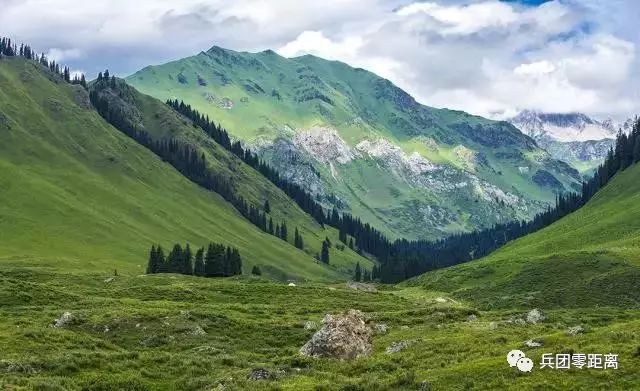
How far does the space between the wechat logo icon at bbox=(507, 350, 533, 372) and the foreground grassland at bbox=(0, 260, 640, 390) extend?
35cm

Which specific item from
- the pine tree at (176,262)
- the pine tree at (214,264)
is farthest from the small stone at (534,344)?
the pine tree at (176,262)

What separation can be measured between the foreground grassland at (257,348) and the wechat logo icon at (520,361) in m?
0.35

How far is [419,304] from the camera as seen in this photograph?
290ft

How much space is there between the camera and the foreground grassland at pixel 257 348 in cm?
3253

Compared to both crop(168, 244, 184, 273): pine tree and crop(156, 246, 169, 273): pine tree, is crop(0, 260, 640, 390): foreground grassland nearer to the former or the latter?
crop(156, 246, 169, 273): pine tree

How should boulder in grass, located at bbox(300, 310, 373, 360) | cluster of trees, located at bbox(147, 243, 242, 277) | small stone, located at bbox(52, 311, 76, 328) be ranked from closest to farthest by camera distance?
boulder in grass, located at bbox(300, 310, 373, 360) < small stone, located at bbox(52, 311, 76, 328) < cluster of trees, located at bbox(147, 243, 242, 277)

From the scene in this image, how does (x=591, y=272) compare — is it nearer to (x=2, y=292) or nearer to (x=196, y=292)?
(x=196, y=292)

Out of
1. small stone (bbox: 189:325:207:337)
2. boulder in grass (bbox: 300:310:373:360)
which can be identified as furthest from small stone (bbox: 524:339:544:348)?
small stone (bbox: 189:325:207:337)

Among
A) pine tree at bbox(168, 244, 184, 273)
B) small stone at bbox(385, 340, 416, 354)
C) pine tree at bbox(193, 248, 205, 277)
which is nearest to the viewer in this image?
small stone at bbox(385, 340, 416, 354)

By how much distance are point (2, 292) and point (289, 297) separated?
3713cm

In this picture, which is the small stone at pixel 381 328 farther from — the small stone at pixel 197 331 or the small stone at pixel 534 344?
the small stone at pixel 534 344

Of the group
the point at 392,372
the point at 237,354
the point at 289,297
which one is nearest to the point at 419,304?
the point at 289,297

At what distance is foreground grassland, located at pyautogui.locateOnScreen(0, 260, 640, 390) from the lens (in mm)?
32531

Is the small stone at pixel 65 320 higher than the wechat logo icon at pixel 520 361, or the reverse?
the wechat logo icon at pixel 520 361
